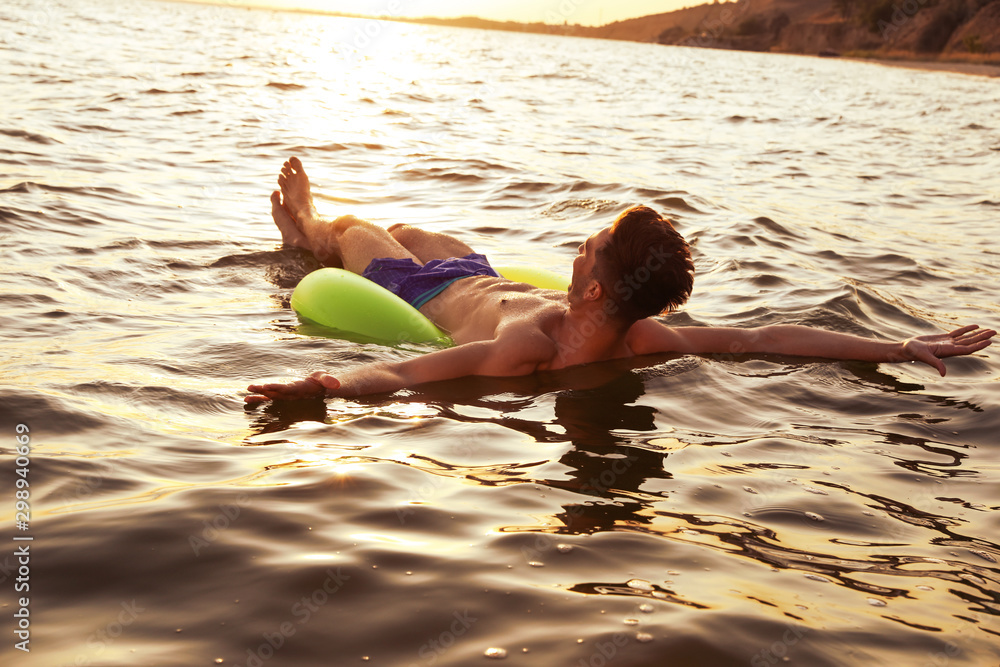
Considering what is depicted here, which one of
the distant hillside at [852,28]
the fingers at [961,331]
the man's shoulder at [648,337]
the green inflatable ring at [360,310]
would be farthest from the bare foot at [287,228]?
the distant hillside at [852,28]

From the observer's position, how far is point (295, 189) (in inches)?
295

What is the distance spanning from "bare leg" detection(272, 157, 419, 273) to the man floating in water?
2.8 inches

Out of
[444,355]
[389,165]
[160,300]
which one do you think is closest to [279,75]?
[389,165]

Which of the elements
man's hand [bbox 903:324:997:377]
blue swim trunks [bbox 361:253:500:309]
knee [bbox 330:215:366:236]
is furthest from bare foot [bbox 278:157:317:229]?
man's hand [bbox 903:324:997:377]

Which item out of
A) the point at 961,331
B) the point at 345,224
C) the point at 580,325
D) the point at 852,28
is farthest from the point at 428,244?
the point at 852,28

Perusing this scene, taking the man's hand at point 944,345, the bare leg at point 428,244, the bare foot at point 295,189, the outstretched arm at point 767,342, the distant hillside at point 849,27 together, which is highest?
the distant hillside at point 849,27

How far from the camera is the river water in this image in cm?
244

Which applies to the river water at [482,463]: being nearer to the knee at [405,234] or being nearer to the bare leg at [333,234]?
the bare leg at [333,234]

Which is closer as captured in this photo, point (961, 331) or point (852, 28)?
point (961, 331)

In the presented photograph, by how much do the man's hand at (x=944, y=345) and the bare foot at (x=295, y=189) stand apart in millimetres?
4985

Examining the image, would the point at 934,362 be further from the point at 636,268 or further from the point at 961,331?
the point at 636,268

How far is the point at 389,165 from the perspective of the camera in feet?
40.3

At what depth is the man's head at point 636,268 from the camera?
450 centimetres

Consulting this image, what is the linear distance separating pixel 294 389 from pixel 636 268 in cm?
195
